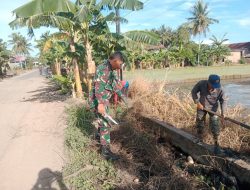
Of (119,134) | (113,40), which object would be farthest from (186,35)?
(119,134)

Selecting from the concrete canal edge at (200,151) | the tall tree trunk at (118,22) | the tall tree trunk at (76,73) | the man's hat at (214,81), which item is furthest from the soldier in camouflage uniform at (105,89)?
the tall tree trunk at (76,73)

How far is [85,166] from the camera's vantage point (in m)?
5.78

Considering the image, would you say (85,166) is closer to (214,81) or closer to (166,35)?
(214,81)

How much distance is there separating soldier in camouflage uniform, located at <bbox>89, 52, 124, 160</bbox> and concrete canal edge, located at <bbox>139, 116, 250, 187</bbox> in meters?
1.47

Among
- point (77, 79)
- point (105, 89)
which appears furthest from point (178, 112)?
point (77, 79)

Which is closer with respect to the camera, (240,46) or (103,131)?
(103,131)

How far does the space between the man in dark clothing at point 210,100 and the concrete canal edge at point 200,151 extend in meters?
0.45

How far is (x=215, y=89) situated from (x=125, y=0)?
5.77m

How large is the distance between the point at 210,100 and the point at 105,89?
2292mm

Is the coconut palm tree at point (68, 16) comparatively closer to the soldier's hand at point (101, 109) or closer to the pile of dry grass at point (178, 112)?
the pile of dry grass at point (178, 112)

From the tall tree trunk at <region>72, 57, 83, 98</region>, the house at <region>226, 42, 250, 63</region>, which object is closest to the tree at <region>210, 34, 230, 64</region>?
the house at <region>226, 42, 250, 63</region>

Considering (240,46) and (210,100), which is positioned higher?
(240,46)

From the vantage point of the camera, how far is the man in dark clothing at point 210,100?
21.1 feet

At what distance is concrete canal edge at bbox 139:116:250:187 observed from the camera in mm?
4941
